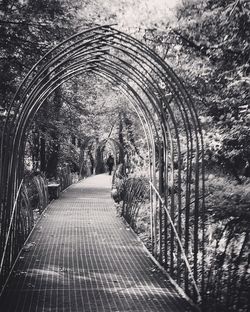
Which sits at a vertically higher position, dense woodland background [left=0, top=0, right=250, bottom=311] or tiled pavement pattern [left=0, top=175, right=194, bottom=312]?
dense woodland background [left=0, top=0, right=250, bottom=311]

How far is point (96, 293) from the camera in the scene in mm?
5406

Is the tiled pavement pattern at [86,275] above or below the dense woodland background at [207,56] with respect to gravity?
below

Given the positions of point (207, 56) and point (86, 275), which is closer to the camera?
point (86, 275)

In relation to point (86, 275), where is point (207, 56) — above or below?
above

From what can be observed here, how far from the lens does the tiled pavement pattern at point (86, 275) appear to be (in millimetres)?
4996

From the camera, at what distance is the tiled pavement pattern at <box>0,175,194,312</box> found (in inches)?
197

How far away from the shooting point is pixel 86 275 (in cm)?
616

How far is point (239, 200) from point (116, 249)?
2.58m

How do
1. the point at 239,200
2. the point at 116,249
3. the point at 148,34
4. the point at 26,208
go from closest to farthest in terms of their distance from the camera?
the point at 239,200
the point at 116,249
the point at 26,208
the point at 148,34

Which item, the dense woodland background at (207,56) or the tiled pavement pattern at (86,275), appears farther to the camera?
the dense woodland background at (207,56)

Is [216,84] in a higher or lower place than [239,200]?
higher

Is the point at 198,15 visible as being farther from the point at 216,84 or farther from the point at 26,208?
the point at 26,208

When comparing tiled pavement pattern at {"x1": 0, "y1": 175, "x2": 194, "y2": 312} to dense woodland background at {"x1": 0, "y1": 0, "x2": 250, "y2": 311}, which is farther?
dense woodland background at {"x1": 0, "y1": 0, "x2": 250, "y2": 311}

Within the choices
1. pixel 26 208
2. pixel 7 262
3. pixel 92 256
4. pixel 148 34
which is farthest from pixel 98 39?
pixel 148 34
